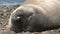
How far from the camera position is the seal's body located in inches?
104

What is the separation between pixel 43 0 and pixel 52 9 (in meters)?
0.24

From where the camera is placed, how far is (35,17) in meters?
2.67

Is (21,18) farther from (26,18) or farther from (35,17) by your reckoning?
(35,17)

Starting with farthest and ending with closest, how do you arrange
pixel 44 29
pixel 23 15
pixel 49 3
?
1. pixel 49 3
2. pixel 44 29
3. pixel 23 15

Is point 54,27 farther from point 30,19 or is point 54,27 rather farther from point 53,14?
point 30,19

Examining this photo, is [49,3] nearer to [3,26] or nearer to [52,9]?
[52,9]

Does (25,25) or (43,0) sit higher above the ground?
(43,0)

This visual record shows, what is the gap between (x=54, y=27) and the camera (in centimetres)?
289

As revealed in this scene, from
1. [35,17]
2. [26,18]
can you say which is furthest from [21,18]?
[35,17]

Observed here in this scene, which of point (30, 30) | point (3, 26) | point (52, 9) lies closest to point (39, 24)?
point (30, 30)

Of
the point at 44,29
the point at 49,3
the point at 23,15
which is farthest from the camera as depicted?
the point at 49,3

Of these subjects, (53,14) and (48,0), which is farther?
(48,0)

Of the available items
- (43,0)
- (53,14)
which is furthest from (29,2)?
(53,14)

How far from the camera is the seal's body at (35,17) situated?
265cm
